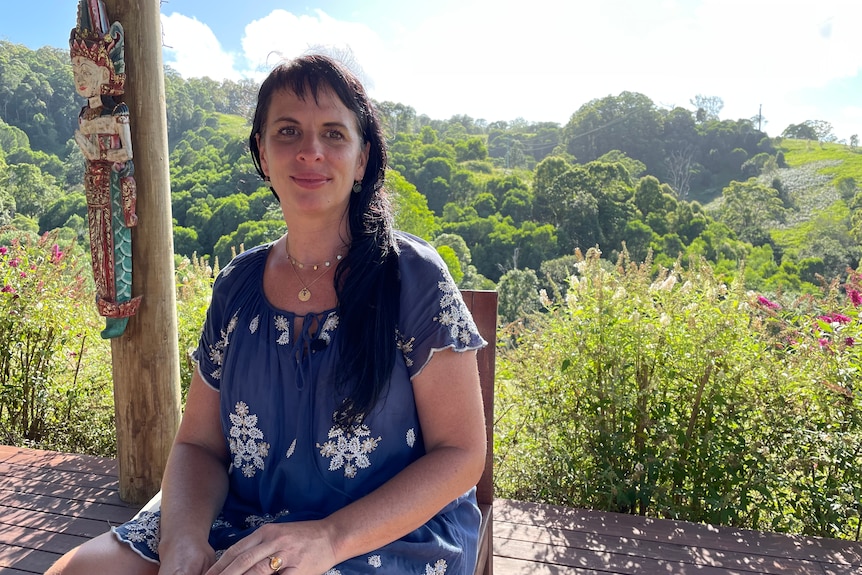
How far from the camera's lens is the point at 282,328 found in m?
1.09

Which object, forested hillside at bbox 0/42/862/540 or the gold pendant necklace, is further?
forested hillside at bbox 0/42/862/540

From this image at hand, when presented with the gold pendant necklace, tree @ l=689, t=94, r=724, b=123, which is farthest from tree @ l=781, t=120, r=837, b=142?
the gold pendant necklace

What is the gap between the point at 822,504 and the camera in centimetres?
200

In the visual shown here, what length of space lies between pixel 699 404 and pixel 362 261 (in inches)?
64.3

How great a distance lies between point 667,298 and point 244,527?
71.9 inches

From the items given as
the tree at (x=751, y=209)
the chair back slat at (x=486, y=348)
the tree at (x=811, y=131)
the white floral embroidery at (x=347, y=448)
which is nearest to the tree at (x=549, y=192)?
the tree at (x=751, y=209)

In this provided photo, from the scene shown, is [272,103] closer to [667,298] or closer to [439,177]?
[667,298]

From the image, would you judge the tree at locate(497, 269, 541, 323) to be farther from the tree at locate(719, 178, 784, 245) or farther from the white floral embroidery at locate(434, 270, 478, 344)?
the white floral embroidery at locate(434, 270, 478, 344)

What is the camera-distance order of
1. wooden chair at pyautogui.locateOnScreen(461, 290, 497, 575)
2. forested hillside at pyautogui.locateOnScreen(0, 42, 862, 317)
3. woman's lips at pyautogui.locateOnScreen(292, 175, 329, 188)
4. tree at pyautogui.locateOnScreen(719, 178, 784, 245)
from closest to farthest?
woman's lips at pyautogui.locateOnScreen(292, 175, 329, 188) → wooden chair at pyautogui.locateOnScreen(461, 290, 497, 575) → forested hillside at pyautogui.locateOnScreen(0, 42, 862, 317) → tree at pyautogui.locateOnScreen(719, 178, 784, 245)

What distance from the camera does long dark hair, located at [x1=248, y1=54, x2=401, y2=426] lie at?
100 centimetres

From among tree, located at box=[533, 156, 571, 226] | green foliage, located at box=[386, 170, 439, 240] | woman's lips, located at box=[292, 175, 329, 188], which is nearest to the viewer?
woman's lips, located at box=[292, 175, 329, 188]

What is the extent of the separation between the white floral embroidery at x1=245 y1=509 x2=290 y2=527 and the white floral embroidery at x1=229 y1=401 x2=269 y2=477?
7 cm

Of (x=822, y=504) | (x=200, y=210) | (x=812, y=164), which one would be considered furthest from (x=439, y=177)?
(x=822, y=504)

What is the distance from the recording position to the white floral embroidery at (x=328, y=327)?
105cm
